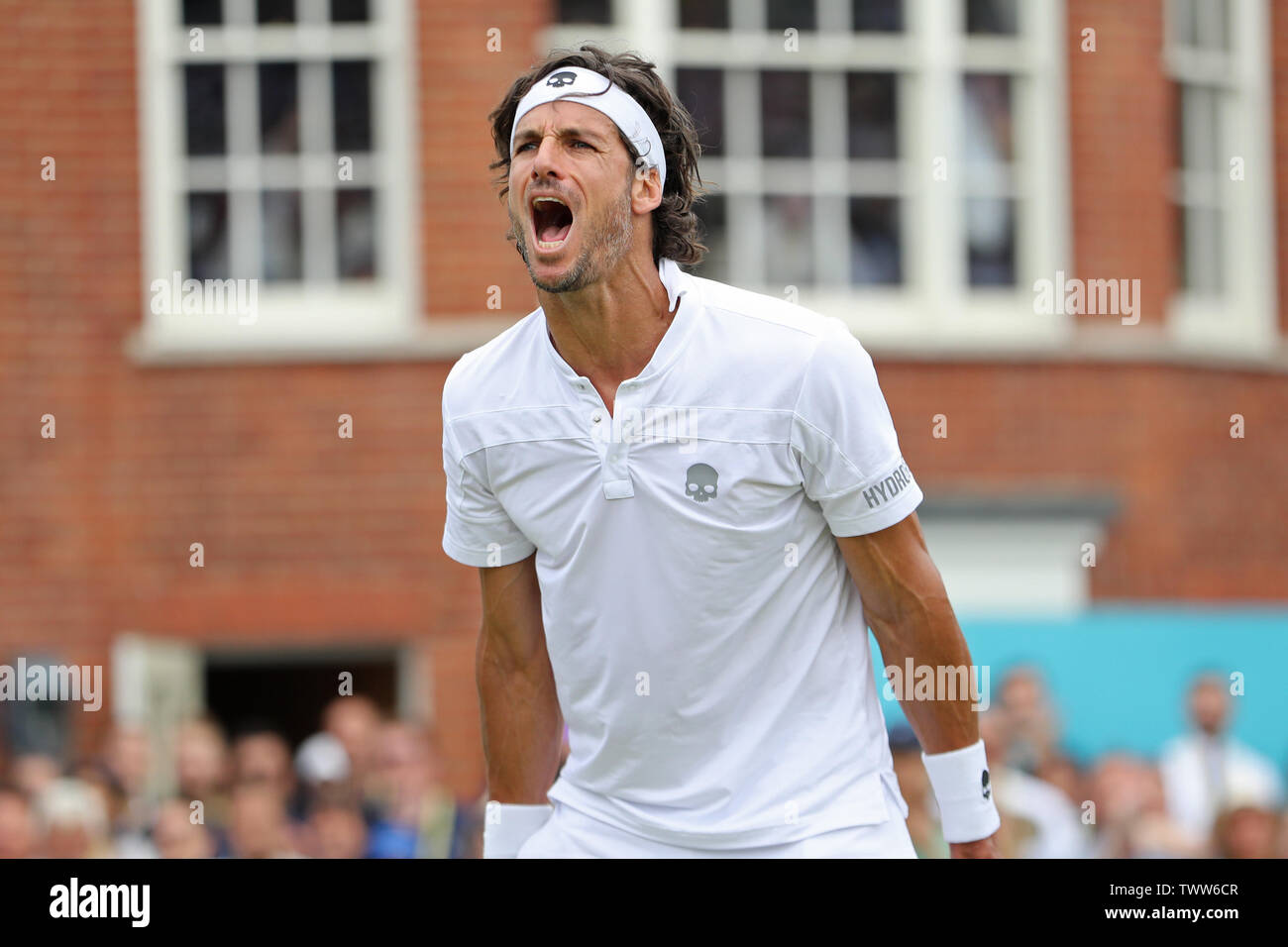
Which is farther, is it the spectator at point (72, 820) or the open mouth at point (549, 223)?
the spectator at point (72, 820)

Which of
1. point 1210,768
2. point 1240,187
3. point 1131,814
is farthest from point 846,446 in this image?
point 1240,187

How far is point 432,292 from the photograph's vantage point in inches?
444

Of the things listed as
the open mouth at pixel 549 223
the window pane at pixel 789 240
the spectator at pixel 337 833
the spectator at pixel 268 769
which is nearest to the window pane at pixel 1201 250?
the window pane at pixel 789 240

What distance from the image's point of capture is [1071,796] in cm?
837

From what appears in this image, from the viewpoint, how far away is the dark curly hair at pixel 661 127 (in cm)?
404

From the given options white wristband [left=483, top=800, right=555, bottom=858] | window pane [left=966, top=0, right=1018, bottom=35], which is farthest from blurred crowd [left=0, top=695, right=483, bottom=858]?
window pane [left=966, top=0, right=1018, bottom=35]

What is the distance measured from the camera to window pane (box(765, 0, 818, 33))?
11.7 meters

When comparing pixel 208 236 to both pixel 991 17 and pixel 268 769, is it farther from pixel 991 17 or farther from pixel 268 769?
pixel 991 17

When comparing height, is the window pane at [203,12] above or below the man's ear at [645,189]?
above

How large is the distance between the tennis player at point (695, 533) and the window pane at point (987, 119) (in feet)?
26.9

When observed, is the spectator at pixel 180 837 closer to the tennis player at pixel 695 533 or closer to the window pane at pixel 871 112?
the tennis player at pixel 695 533

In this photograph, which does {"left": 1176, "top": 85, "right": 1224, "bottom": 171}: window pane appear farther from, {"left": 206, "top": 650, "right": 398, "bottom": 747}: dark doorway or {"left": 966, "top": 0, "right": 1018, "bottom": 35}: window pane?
{"left": 206, "top": 650, "right": 398, "bottom": 747}: dark doorway

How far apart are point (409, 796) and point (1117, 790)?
2.98 meters

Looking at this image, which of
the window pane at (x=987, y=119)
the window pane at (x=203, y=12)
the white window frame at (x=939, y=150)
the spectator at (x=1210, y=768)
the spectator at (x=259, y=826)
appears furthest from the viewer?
the window pane at (x=987, y=119)
